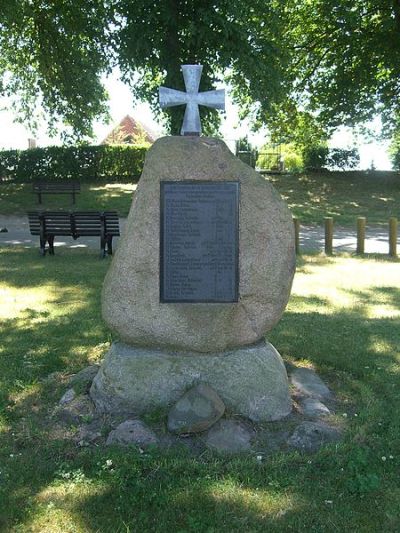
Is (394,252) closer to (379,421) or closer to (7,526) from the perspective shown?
(379,421)

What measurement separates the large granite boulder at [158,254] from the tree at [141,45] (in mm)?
9692

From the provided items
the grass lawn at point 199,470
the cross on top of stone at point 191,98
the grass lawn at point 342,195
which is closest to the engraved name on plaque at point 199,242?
the cross on top of stone at point 191,98

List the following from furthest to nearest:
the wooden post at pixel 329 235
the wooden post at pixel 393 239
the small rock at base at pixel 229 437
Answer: the wooden post at pixel 329 235 → the wooden post at pixel 393 239 → the small rock at base at pixel 229 437

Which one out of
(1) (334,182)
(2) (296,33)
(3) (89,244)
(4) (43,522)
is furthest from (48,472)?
(1) (334,182)

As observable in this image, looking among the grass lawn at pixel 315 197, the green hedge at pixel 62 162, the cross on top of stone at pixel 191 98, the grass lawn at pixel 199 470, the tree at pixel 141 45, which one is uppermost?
the tree at pixel 141 45

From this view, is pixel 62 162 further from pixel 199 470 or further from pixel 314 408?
pixel 199 470

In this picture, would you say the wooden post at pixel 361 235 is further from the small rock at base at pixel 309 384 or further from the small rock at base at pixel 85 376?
the small rock at base at pixel 85 376

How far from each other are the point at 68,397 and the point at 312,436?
6.64 ft

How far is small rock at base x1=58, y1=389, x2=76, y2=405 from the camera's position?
4.61 metres

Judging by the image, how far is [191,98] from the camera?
15.3 feet

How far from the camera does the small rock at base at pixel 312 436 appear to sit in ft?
13.0

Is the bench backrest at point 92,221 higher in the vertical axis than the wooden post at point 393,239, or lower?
higher

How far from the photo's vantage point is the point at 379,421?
168 inches

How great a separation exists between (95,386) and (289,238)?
2.00m
